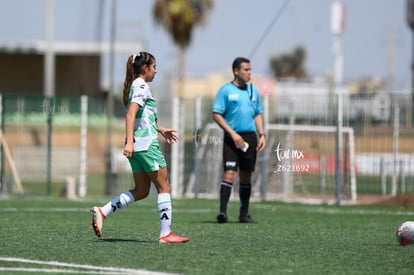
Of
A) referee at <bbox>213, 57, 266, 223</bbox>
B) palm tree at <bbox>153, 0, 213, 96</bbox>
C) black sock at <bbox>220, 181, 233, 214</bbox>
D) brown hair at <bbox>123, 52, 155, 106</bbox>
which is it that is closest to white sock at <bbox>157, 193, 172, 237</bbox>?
brown hair at <bbox>123, 52, 155, 106</bbox>

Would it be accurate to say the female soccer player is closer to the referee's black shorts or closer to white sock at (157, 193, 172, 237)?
white sock at (157, 193, 172, 237)

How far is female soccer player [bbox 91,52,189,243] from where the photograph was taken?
11.1 meters

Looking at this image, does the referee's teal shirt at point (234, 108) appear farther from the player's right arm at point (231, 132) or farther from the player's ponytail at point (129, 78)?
the player's ponytail at point (129, 78)

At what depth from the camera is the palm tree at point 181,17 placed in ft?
211

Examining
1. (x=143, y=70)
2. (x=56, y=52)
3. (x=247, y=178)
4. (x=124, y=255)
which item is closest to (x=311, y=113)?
(x=247, y=178)

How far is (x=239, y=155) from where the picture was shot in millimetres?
14719

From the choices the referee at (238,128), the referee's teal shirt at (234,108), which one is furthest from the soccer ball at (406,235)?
the referee's teal shirt at (234,108)

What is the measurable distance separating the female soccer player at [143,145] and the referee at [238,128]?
326 cm

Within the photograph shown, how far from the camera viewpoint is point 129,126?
433 inches

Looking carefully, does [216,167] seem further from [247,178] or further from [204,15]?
[204,15]

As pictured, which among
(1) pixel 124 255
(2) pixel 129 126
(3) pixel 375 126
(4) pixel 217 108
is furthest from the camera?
(3) pixel 375 126

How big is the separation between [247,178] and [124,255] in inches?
203

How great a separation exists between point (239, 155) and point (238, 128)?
14.1 inches

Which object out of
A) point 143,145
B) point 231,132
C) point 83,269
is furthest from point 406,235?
point 231,132
